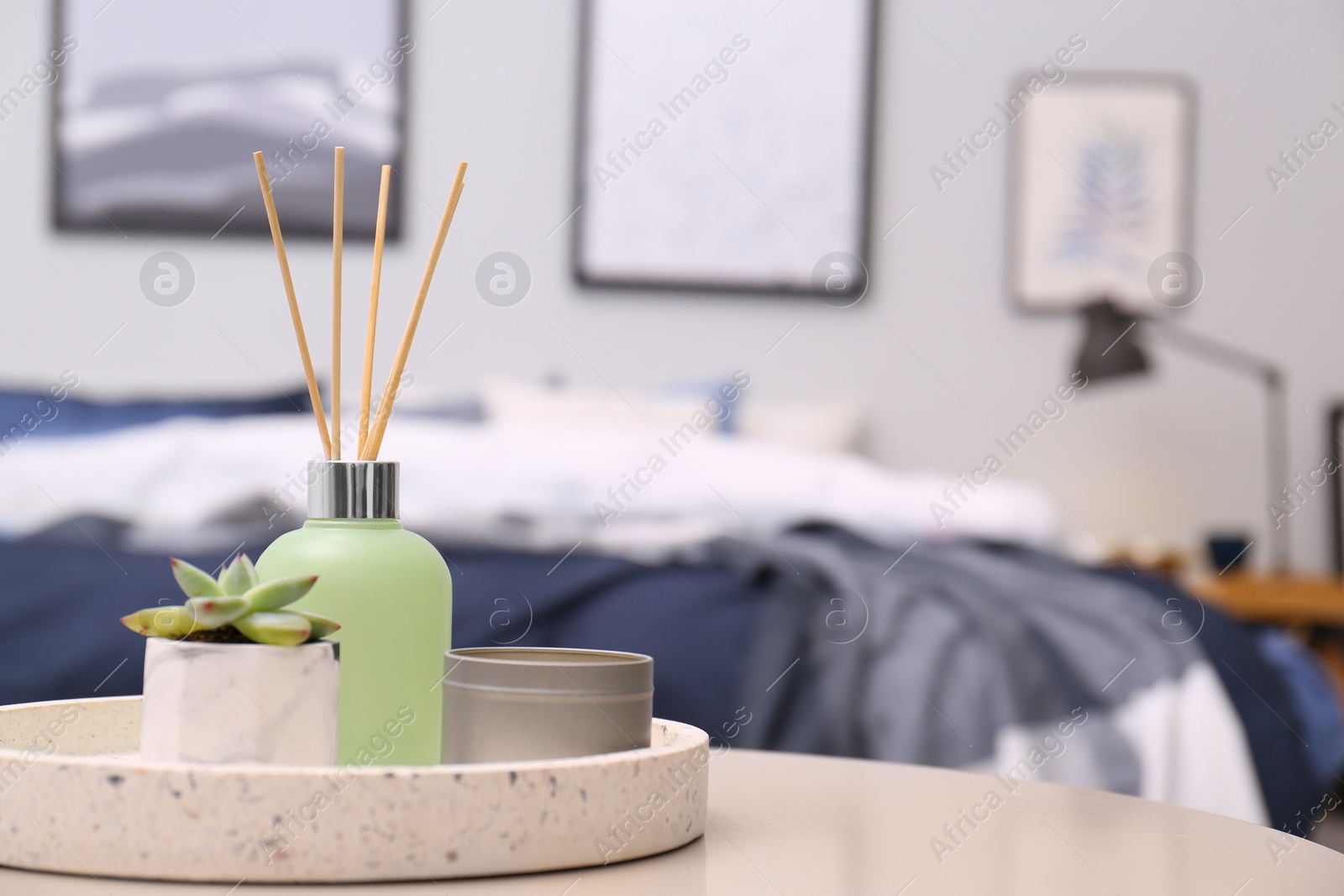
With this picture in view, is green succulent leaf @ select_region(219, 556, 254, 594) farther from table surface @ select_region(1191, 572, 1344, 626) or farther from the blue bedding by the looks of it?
table surface @ select_region(1191, 572, 1344, 626)

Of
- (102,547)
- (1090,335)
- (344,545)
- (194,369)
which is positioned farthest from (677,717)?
(194,369)

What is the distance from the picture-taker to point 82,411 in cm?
293

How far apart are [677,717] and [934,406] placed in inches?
87.4

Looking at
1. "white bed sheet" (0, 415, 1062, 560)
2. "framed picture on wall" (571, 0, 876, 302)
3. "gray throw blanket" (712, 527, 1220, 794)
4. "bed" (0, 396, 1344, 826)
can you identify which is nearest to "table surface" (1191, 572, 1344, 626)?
"white bed sheet" (0, 415, 1062, 560)

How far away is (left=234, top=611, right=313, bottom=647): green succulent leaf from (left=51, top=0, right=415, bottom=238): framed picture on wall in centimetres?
307

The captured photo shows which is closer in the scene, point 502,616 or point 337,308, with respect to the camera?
point 337,308

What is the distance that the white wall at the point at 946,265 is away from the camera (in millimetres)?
3477

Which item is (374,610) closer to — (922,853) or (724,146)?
(922,853)

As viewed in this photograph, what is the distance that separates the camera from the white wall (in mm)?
3477

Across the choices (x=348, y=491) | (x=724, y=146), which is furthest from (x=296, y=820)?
(x=724, y=146)

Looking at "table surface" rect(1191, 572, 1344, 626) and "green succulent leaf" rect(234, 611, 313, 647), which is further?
"table surface" rect(1191, 572, 1344, 626)

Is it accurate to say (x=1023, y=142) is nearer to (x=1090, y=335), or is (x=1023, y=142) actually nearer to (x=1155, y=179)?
(x=1155, y=179)

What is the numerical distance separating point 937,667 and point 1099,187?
2418 millimetres

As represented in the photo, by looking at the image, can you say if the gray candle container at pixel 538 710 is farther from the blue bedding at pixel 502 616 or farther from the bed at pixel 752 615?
the blue bedding at pixel 502 616
